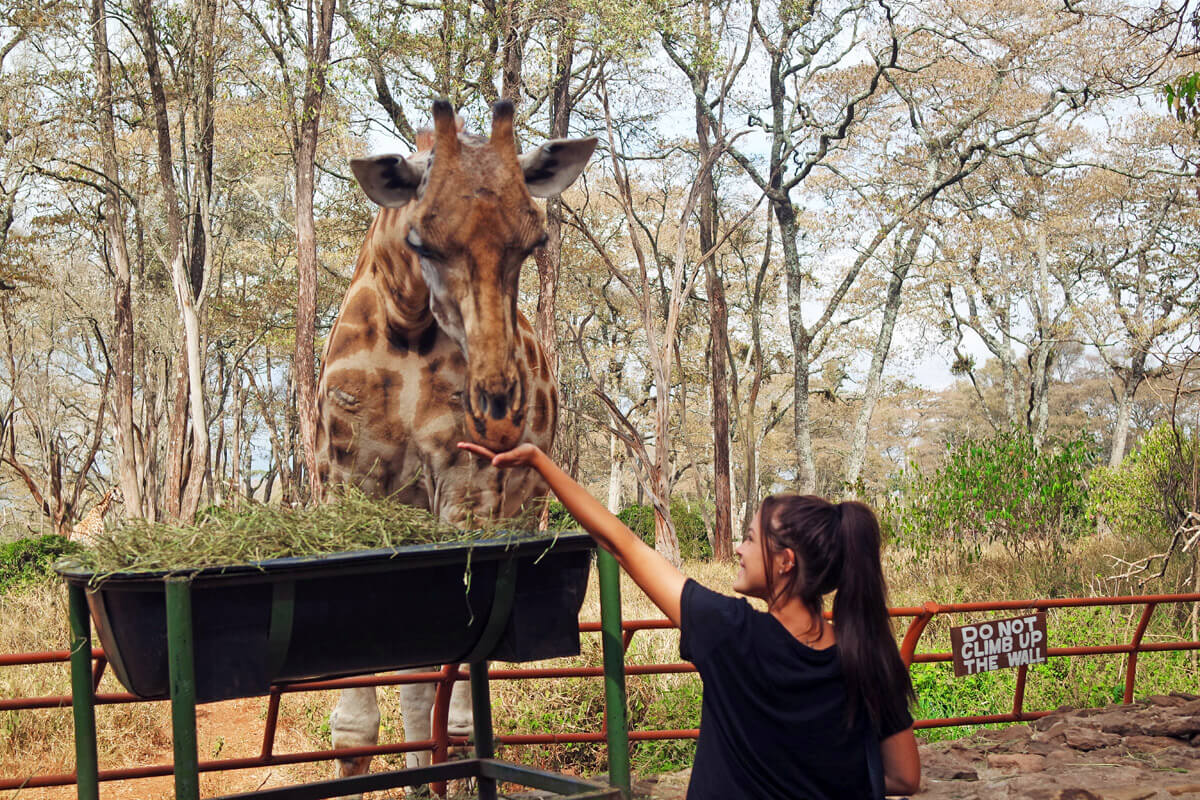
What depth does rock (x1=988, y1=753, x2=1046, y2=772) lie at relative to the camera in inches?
238

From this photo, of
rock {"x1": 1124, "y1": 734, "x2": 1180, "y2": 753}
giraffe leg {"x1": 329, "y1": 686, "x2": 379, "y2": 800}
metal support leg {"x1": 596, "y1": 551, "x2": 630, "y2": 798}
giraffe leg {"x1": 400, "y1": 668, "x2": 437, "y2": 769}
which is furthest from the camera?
rock {"x1": 1124, "y1": 734, "x2": 1180, "y2": 753}

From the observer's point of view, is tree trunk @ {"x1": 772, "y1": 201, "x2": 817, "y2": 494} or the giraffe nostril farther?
tree trunk @ {"x1": 772, "y1": 201, "x2": 817, "y2": 494}

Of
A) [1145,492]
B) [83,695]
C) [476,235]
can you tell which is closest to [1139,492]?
[1145,492]

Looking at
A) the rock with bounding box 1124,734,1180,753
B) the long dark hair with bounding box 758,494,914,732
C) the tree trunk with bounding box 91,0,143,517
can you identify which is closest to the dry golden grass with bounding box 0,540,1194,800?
the rock with bounding box 1124,734,1180,753

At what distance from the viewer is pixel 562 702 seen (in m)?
7.43

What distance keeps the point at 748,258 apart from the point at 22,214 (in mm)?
19681

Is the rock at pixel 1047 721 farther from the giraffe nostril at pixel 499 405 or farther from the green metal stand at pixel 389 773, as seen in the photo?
the giraffe nostril at pixel 499 405

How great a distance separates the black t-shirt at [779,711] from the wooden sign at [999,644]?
358cm

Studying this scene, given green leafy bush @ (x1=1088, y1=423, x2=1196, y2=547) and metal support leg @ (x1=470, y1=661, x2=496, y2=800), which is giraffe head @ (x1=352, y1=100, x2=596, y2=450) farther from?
green leafy bush @ (x1=1088, y1=423, x2=1196, y2=547)

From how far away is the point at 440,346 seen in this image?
4430 millimetres

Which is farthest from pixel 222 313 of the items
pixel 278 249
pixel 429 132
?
pixel 429 132

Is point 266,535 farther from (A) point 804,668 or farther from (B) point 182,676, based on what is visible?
(A) point 804,668

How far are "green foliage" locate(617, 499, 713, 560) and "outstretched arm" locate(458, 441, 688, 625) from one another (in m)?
19.8

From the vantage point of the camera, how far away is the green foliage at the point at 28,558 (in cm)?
1317
